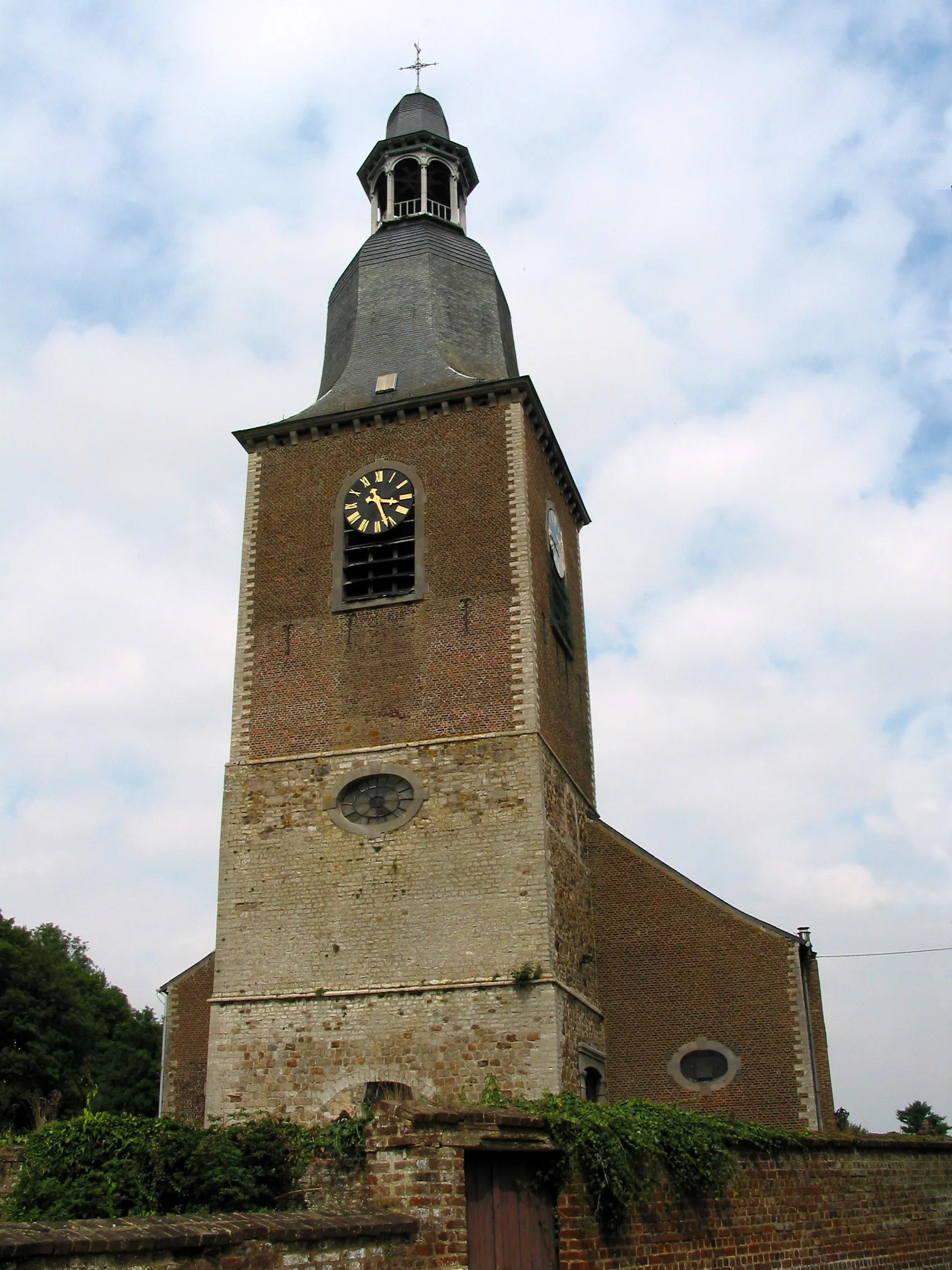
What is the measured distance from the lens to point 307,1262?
7.02 m

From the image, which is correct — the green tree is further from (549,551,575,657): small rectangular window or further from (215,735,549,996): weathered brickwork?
(549,551,575,657): small rectangular window

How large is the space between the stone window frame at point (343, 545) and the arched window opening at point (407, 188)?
6819mm

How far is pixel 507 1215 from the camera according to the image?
8500 millimetres

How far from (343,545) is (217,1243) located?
13.9 meters

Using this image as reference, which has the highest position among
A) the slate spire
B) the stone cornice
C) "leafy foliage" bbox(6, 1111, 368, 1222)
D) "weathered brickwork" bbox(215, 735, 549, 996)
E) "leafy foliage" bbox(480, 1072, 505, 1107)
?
the slate spire

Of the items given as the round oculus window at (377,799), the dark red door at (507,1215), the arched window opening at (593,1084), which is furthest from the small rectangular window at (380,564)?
the dark red door at (507,1215)

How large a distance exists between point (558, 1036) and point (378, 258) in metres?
14.8

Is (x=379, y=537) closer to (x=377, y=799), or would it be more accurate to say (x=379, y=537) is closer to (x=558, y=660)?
(x=558, y=660)

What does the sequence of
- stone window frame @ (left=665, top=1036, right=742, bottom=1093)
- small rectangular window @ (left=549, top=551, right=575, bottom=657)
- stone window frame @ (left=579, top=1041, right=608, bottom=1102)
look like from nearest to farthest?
stone window frame @ (left=579, top=1041, right=608, bottom=1102)
stone window frame @ (left=665, top=1036, right=742, bottom=1093)
small rectangular window @ (left=549, top=551, right=575, bottom=657)

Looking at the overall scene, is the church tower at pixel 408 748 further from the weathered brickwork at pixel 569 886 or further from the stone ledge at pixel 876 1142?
the stone ledge at pixel 876 1142

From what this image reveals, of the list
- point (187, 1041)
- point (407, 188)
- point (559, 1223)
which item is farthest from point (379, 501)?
point (559, 1223)

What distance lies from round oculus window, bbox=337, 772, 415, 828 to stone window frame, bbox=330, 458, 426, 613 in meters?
2.83

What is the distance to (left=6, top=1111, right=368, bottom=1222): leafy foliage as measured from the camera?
34.0ft

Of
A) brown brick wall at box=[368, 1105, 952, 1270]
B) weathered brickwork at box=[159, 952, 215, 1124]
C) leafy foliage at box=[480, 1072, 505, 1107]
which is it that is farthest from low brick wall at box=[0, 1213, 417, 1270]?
weathered brickwork at box=[159, 952, 215, 1124]
